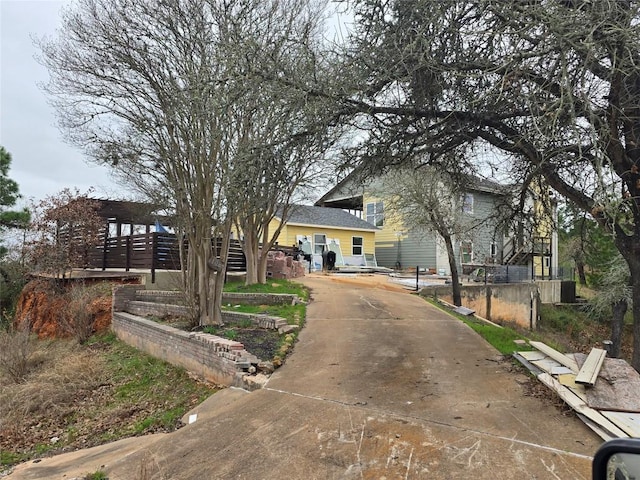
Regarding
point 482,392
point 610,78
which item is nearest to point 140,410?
point 482,392

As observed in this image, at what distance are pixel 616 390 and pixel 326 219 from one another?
2290 centimetres

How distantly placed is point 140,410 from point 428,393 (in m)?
4.20

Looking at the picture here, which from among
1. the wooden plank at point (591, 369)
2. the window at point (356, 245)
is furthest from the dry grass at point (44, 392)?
the window at point (356, 245)

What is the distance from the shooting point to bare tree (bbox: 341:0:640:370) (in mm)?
4473

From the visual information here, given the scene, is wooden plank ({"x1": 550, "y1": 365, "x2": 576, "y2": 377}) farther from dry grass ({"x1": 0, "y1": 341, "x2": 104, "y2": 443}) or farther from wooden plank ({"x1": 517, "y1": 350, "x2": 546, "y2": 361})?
dry grass ({"x1": 0, "y1": 341, "x2": 104, "y2": 443})

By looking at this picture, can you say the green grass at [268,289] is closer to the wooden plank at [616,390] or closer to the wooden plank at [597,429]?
the wooden plank at [616,390]

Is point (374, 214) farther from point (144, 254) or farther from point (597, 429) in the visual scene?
point (597, 429)

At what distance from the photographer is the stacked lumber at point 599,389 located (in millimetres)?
4203

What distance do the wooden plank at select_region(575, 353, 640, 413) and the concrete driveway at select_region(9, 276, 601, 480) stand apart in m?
0.39

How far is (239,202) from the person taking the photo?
24.4 ft

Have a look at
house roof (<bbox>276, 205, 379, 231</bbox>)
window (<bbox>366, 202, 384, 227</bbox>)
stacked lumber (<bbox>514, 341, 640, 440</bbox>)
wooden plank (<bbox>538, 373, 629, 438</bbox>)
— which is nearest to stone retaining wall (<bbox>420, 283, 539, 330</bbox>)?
house roof (<bbox>276, 205, 379, 231</bbox>)

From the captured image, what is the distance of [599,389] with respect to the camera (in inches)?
195

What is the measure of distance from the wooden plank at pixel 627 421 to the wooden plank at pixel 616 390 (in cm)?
10

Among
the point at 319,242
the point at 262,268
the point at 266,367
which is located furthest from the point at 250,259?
the point at 319,242
